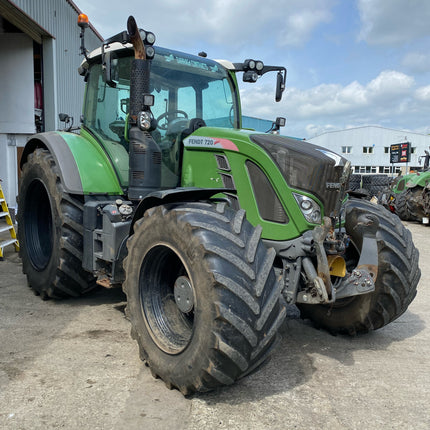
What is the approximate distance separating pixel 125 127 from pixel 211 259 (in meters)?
2.05

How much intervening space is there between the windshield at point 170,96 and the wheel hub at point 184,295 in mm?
1539

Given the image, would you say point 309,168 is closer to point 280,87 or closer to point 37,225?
point 280,87

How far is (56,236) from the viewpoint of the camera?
4.43 m

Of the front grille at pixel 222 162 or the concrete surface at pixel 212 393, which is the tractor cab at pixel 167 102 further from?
the concrete surface at pixel 212 393

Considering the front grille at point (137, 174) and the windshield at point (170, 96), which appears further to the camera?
the windshield at point (170, 96)

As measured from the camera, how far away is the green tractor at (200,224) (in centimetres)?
258

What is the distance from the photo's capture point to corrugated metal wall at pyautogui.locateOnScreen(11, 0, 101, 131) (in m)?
11.0

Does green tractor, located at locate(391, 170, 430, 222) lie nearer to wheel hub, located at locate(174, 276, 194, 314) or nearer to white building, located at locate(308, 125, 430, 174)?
wheel hub, located at locate(174, 276, 194, 314)

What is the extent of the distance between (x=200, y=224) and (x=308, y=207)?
2.93ft

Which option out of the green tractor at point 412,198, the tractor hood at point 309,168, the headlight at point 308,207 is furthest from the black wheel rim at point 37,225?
the green tractor at point 412,198

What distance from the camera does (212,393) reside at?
283 cm

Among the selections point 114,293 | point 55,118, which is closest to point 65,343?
point 114,293

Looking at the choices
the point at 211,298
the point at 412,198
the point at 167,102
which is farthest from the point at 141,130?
the point at 412,198

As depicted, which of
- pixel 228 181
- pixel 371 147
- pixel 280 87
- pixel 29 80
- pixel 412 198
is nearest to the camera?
pixel 228 181
